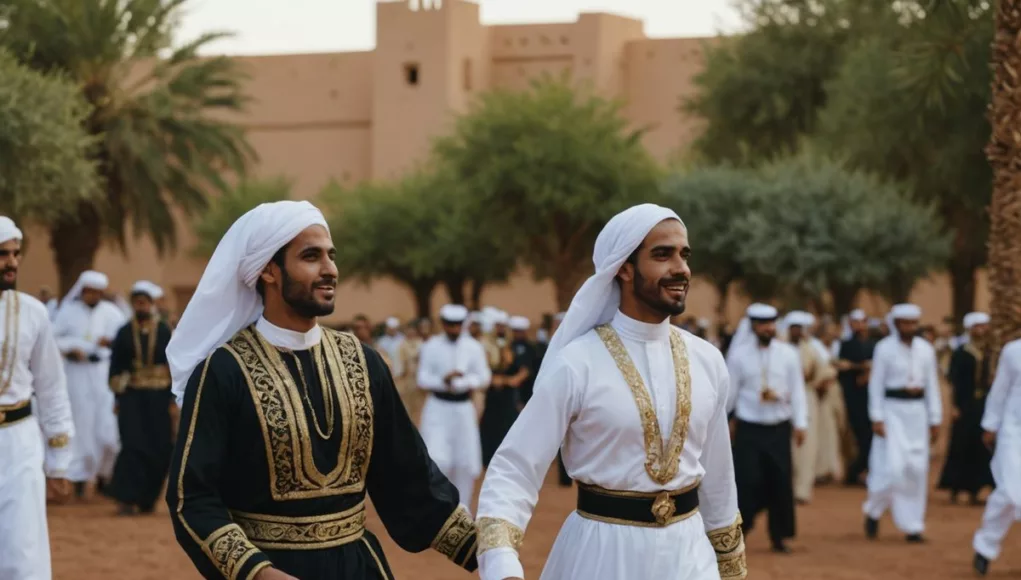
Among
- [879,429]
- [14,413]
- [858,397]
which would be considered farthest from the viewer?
[858,397]

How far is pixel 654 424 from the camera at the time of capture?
514cm

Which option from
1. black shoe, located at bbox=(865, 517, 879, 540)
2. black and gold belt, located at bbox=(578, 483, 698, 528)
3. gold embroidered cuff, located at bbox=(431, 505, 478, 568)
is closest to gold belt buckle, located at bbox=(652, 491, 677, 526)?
black and gold belt, located at bbox=(578, 483, 698, 528)

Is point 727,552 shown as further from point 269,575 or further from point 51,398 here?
point 51,398

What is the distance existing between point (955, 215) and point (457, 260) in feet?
46.3

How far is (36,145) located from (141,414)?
7198 millimetres

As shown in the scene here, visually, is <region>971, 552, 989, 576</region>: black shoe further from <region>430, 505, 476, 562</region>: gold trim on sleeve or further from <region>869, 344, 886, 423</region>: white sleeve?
<region>430, 505, 476, 562</region>: gold trim on sleeve

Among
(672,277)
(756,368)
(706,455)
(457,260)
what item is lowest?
(457,260)

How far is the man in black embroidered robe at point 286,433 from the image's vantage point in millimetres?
4598

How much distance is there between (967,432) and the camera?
1745cm

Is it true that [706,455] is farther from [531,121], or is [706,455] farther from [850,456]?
[531,121]

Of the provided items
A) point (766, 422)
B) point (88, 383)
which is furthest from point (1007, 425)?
point (88, 383)

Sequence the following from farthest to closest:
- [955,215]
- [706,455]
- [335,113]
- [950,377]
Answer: [335,113]
[955,215]
[950,377]
[706,455]

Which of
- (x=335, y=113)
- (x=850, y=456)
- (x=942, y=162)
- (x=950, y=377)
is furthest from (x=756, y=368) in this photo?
(x=335, y=113)

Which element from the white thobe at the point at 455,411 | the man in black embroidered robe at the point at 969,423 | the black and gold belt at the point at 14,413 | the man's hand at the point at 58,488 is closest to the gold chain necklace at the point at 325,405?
the black and gold belt at the point at 14,413
